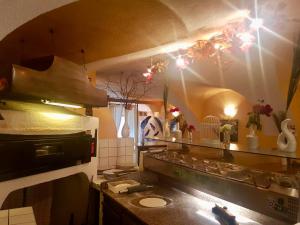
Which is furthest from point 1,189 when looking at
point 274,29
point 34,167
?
point 274,29

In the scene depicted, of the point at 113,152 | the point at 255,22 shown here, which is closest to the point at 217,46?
the point at 255,22

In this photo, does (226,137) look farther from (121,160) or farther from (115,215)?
(121,160)

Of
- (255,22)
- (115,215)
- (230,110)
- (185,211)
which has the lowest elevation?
(115,215)

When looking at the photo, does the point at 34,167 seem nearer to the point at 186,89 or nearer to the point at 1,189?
the point at 1,189

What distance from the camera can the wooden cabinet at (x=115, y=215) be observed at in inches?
57.4

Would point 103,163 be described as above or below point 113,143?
below

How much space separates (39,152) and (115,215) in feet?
2.39

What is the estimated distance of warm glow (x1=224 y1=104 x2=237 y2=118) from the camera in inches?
220

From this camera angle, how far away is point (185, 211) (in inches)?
56.1

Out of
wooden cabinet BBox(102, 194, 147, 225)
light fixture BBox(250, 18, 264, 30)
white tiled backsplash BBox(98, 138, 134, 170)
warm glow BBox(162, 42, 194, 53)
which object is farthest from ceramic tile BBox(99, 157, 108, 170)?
light fixture BBox(250, 18, 264, 30)

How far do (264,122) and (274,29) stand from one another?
3.46ft

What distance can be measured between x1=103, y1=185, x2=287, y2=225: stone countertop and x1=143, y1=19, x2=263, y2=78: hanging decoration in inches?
56.8

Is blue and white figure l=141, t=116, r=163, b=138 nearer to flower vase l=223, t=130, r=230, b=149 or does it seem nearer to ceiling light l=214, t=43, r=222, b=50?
ceiling light l=214, t=43, r=222, b=50

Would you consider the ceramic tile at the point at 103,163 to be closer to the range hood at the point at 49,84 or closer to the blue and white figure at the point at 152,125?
the range hood at the point at 49,84
